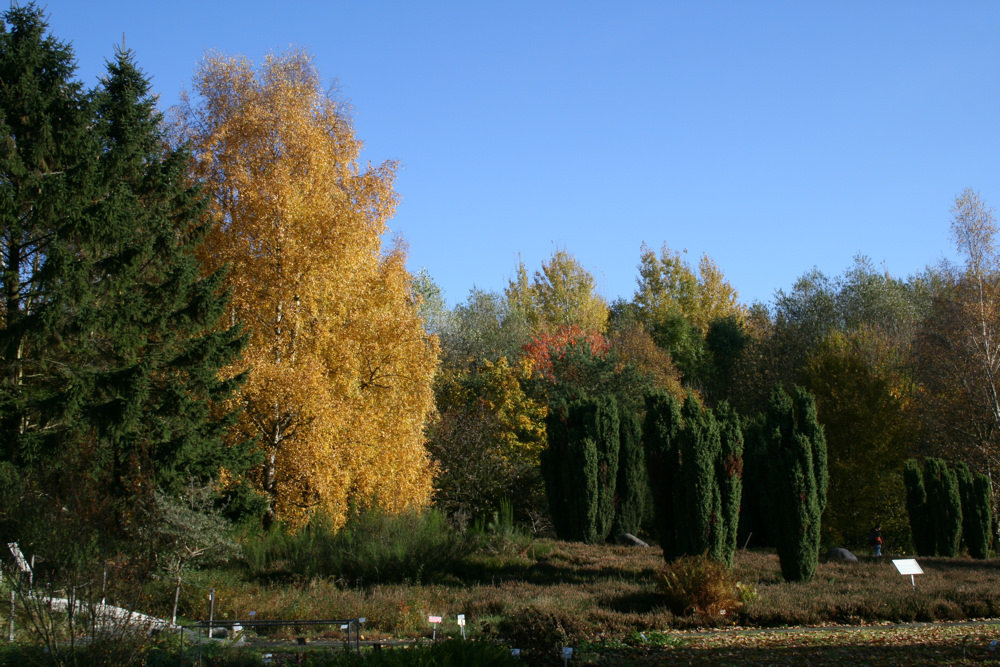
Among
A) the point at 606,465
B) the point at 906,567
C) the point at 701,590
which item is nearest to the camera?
the point at 701,590

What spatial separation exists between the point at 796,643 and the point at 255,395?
35.3ft

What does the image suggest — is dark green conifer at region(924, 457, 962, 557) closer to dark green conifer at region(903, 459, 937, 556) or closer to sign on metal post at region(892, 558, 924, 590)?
dark green conifer at region(903, 459, 937, 556)

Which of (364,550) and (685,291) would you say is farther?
(685,291)

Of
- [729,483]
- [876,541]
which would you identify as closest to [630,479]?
[876,541]

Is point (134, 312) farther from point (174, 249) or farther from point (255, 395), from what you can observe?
point (255, 395)

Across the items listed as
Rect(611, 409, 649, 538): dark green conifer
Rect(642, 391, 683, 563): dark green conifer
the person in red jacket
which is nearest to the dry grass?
Rect(642, 391, 683, 563): dark green conifer

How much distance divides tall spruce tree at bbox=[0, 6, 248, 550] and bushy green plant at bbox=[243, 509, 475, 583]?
195cm

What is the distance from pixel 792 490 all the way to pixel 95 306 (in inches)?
539

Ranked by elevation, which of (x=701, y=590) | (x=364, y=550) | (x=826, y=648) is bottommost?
(x=826, y=648)

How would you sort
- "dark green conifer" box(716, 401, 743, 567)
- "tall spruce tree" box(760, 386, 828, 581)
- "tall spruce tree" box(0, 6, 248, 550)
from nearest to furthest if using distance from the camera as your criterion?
"tall spruce tree" box(0, 6, 248, 550) < "tall spruce tree" box(760, 386, 828, 581) < "dark green conifer" box(716, 401, 743, 567)

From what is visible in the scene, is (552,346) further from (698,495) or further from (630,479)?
(698,495)

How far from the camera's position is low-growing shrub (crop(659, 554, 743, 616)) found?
11.5 meters

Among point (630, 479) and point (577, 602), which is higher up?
point (630, 479)

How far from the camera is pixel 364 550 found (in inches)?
552
